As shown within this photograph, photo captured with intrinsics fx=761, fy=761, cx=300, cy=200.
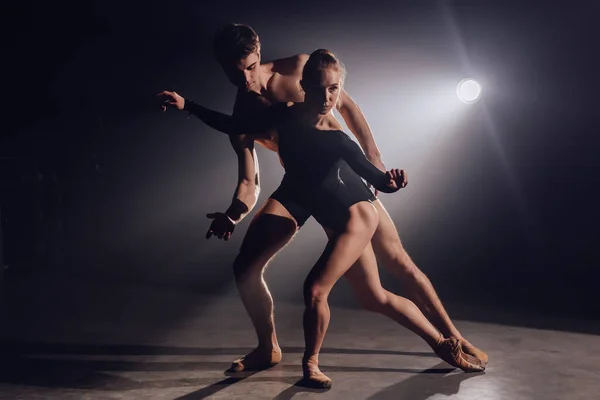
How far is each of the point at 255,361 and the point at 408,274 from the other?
2.83ft

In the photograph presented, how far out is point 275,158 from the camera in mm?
6805

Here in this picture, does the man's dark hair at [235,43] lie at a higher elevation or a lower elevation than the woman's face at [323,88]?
higher

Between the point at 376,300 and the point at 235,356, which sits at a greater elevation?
the point at 376,300

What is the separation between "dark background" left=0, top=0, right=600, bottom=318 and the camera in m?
5.89

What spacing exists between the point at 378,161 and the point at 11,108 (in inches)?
181

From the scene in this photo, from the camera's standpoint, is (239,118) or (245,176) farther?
(245,176)

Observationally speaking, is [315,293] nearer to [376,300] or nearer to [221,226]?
[376,300]

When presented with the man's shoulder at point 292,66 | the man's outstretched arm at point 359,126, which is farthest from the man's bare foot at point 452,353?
the man's shoulder at point 292,66

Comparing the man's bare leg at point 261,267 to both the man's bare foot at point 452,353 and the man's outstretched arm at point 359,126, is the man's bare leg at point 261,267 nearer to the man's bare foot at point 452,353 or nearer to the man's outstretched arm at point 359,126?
the man's outstretched arm at point 359,126

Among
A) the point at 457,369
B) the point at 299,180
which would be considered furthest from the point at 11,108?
the point at 457,369

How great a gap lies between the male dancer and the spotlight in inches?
94.0

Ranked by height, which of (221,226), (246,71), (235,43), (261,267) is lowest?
(261,267)

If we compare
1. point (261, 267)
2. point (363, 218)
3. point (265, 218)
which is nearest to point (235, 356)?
point (261, 267)

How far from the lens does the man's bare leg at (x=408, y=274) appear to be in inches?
141
